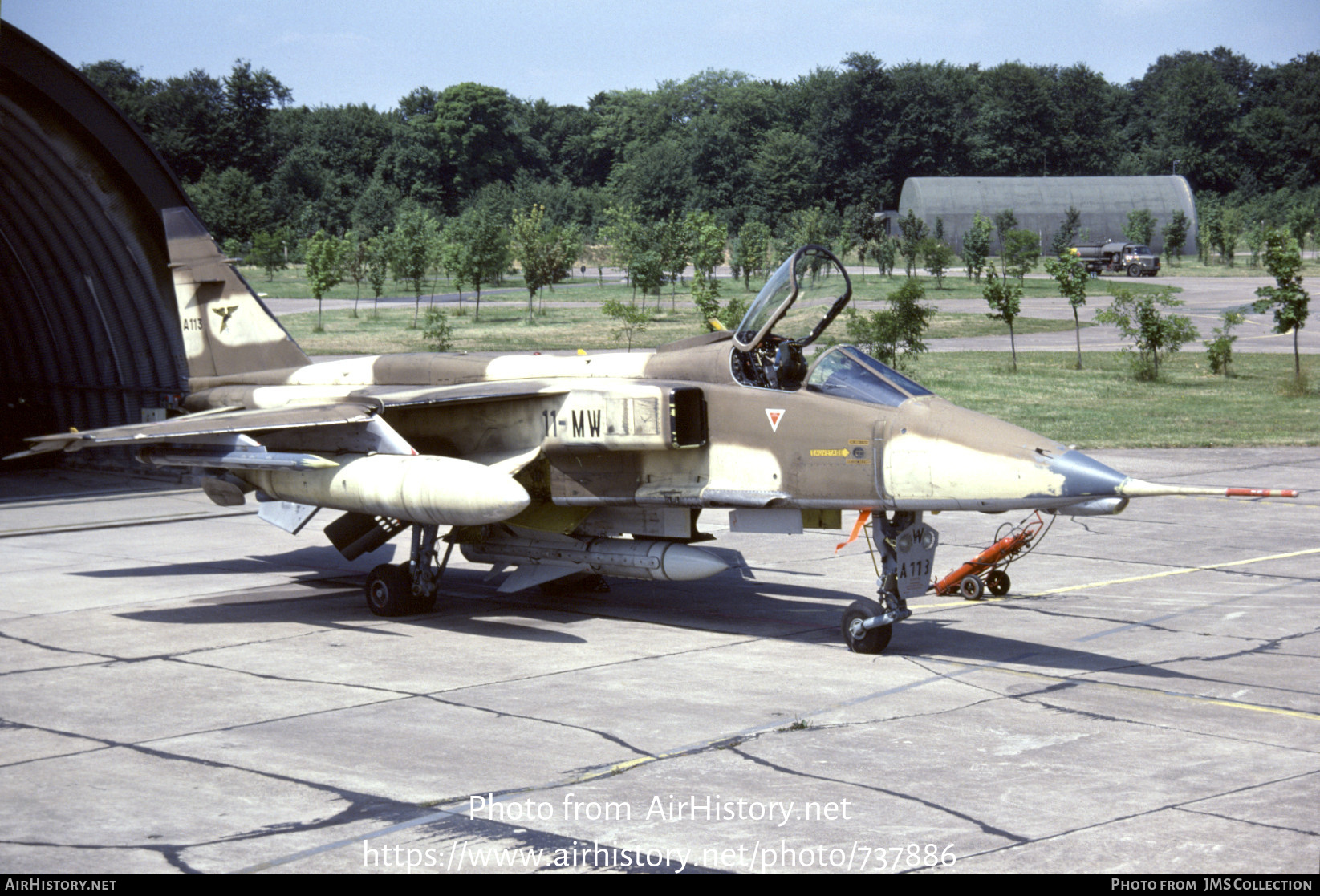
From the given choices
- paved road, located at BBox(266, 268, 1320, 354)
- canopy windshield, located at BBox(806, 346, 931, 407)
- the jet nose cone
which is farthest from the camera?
paved road, located at BBox(266, 268, 1320, 354)

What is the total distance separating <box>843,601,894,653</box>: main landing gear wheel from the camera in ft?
38.3

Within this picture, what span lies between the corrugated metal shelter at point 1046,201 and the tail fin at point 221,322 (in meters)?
73.4

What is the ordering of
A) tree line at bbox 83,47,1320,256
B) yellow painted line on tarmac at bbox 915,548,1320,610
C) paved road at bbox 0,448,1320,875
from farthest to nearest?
tree line at bbox 83,47,1320,256 → yellow painted line on tarmac at bbox 915,548,1320,610 → paved road at bbox 0,448,1320,875

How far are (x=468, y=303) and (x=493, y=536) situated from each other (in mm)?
54719

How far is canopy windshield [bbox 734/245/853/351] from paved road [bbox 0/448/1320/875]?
122 inches

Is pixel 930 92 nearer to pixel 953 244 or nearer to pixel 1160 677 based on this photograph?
pixel 953 244

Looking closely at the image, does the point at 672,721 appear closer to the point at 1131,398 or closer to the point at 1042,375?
the point at 1131,398

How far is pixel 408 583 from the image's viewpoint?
13812 mm

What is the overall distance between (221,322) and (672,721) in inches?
409

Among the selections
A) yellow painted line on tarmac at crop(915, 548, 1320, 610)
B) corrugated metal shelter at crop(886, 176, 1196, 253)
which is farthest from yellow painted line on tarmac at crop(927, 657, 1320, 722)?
corrugated metal shelter at crop(886, 176, 1196, 253)

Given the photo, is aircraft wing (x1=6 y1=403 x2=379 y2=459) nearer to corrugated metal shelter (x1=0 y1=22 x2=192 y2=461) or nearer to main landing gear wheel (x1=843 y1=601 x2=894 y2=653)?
main landing gear wheel (x1=843 y1=601 x2=894 y2=653)

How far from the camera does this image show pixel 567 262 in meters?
61.6

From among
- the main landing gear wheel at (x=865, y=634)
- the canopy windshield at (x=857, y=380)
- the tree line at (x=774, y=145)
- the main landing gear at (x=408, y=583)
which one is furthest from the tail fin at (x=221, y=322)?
the tree line at (x=774, y=145)

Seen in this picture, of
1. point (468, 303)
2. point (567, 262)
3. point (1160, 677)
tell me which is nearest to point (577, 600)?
point (1160, 677)
